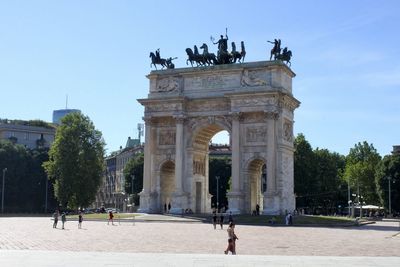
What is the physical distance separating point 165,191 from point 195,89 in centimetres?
1258

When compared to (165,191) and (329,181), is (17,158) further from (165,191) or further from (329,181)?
(329,181)

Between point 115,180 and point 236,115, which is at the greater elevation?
point 236,115

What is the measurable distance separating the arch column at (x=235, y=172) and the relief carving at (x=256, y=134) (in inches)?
50.5

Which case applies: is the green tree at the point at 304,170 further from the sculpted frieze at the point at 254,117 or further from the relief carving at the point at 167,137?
the sculpted frieze at the point at 254,117

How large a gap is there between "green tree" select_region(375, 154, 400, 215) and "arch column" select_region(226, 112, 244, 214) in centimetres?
3899

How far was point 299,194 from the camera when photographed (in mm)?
96812

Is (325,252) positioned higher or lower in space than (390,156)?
lower

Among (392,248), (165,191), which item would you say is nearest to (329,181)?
(165,191)

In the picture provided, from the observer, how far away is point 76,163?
7894cm

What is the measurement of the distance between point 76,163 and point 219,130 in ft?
69.5

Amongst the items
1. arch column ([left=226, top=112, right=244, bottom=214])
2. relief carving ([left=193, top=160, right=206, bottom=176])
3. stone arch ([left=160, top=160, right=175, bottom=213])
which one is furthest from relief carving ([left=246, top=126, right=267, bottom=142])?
stone arch ([left=160, top=160, right=175, bottom=213])

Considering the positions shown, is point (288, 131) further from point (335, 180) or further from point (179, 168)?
point (335, 180)

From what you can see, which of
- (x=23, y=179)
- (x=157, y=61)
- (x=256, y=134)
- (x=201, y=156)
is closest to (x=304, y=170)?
(x=201, y=156)

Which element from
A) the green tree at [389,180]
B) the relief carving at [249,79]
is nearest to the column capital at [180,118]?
the relief carving at [249,79]
